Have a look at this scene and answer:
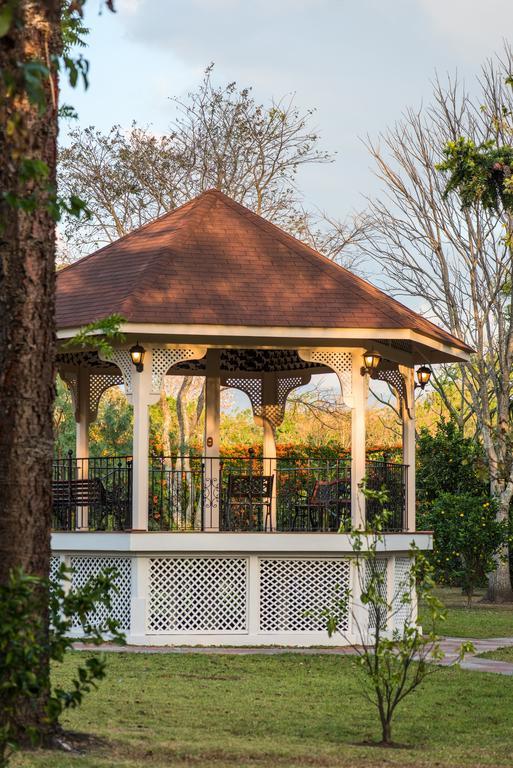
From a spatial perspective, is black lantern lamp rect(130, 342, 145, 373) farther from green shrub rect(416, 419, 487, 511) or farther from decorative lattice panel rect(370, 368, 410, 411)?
green shrub rect(416, 419, 487, 511)

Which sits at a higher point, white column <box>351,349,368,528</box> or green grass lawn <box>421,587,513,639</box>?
white column <box>351,349,368,528</box>

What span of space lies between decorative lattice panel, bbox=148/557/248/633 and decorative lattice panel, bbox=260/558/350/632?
302mm

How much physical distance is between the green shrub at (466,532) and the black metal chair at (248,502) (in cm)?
388

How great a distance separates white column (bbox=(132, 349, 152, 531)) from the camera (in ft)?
47.4

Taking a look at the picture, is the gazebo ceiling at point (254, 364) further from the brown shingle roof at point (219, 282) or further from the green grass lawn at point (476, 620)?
the green grass lawn at point (476, 620)

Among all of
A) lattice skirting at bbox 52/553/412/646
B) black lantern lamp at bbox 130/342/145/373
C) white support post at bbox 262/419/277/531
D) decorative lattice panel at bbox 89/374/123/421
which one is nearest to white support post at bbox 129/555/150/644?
lattice skirting at bbox 52/553/412/646

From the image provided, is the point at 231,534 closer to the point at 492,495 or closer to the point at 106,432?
the point at 492,495

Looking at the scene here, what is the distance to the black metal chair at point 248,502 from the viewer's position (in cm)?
1565

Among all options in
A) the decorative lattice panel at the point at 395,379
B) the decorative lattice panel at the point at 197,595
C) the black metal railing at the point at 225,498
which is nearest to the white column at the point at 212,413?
the black metal railing at the point at 225,498

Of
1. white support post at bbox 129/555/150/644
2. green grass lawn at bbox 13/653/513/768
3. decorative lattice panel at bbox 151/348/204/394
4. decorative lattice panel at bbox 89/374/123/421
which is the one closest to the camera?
green grass lawn at bbox 13/653/513/768

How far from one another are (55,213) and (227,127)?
2584 cm

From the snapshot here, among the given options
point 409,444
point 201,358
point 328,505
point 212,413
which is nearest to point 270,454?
point 212,413

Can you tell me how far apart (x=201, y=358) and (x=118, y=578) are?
2.91 metres

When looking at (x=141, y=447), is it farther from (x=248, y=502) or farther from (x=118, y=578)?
(x=248, y=502)
